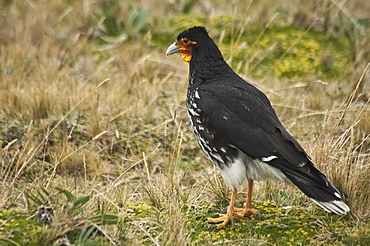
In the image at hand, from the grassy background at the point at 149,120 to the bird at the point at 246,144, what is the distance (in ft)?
0.99

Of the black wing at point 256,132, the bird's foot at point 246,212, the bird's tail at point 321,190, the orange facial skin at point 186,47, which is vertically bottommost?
the bird's foot at point 246,212

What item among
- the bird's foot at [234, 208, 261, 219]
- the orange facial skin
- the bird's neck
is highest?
the orange facial skin

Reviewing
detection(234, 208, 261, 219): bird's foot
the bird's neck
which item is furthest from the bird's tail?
the bird's neck

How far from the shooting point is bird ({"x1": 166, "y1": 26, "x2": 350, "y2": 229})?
12.3 feet

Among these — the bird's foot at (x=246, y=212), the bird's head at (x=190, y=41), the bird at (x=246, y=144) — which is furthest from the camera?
the bird's head at (x=190, y=41)

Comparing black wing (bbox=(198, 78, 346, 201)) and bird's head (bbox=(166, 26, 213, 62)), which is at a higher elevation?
bird's head (bbox=(166, 26, 213, 62))

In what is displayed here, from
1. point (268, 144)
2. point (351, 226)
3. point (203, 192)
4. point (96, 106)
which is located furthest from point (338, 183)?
point (96, 106)

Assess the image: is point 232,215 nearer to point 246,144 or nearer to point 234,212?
point 234,212

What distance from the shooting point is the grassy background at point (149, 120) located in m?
3.75

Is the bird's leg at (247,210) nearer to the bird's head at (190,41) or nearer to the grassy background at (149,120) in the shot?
the grassy background at (149,120)

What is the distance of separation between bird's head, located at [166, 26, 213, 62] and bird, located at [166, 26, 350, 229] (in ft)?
1.37

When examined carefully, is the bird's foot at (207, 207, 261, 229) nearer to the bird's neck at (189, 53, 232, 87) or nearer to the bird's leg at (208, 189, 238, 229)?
the bird's leg at (208, 189, 238, 229)

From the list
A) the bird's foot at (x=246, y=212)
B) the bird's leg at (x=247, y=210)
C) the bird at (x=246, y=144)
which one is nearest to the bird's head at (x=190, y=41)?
the bird at (x=246, y=144)

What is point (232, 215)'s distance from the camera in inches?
161
